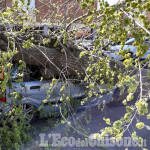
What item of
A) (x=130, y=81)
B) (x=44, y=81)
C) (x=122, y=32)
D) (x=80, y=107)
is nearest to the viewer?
(x=130, y=81)

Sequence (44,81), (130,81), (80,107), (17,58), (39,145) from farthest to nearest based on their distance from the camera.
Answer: (80,107), (44,81), (17,58), (39,145), (130,81)

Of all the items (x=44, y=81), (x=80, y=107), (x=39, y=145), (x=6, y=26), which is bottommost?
(x=39, y=145)

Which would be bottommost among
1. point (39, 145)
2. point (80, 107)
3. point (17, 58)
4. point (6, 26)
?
point (39, 145)

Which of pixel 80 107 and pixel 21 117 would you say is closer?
pixel 21 117

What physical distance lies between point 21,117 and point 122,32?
228 cm

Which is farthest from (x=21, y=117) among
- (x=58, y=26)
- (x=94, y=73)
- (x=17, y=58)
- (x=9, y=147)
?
(x=58, y=26)

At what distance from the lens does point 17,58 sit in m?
4.42

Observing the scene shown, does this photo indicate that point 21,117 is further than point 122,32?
Yes

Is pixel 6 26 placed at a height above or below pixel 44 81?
above

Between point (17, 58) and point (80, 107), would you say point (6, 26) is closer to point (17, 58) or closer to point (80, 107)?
point (17, 58)

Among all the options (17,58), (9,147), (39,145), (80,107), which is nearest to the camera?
(9,147)

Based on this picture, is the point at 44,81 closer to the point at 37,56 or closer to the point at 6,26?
the point at 37,56

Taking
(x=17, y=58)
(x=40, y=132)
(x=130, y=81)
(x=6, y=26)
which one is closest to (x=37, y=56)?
(x=17, y=58)

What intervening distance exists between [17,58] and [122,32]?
245cm
